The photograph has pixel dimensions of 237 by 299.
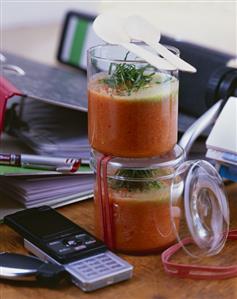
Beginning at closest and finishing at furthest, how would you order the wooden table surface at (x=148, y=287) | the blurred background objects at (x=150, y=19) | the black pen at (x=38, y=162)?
the wooden table surface at (x=148, y=287) → the black pen at (x=38, y=162) → the blurred background objects at (x=150, y=19)

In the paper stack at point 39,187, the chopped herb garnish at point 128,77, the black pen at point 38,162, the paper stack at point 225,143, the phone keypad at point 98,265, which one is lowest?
the paper stack at point 39,187

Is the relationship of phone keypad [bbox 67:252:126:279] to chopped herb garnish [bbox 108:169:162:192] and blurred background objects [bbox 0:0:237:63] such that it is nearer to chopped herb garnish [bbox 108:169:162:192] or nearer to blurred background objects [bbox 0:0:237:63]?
chopped herb garnish [bbox 108:169:162:192]

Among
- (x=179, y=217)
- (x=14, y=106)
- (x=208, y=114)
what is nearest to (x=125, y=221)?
(x=179, y=217)

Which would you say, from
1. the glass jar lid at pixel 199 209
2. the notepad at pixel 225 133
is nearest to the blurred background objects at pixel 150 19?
the notepad at pixel 225 133

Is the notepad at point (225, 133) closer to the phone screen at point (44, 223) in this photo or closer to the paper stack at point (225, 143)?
the paper stack at point (225, 143)

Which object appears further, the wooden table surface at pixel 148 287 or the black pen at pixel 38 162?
the black pen at pixel 38 162

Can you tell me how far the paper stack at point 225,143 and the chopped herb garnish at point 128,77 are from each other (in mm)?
163

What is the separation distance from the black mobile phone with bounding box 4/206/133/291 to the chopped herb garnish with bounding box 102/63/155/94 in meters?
0.16

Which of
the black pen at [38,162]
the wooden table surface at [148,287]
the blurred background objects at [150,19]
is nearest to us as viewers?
the wooden table surface at [148,287]

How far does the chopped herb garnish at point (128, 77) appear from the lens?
2.31 feet

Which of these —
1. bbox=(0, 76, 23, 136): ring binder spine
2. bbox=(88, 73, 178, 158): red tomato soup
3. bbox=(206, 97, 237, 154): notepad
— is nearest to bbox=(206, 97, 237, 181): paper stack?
bbox=(206, 97, 237, 154): notepad

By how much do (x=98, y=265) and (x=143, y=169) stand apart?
11 centimetres

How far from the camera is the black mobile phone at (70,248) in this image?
67 cm

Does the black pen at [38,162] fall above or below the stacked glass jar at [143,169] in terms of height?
below
